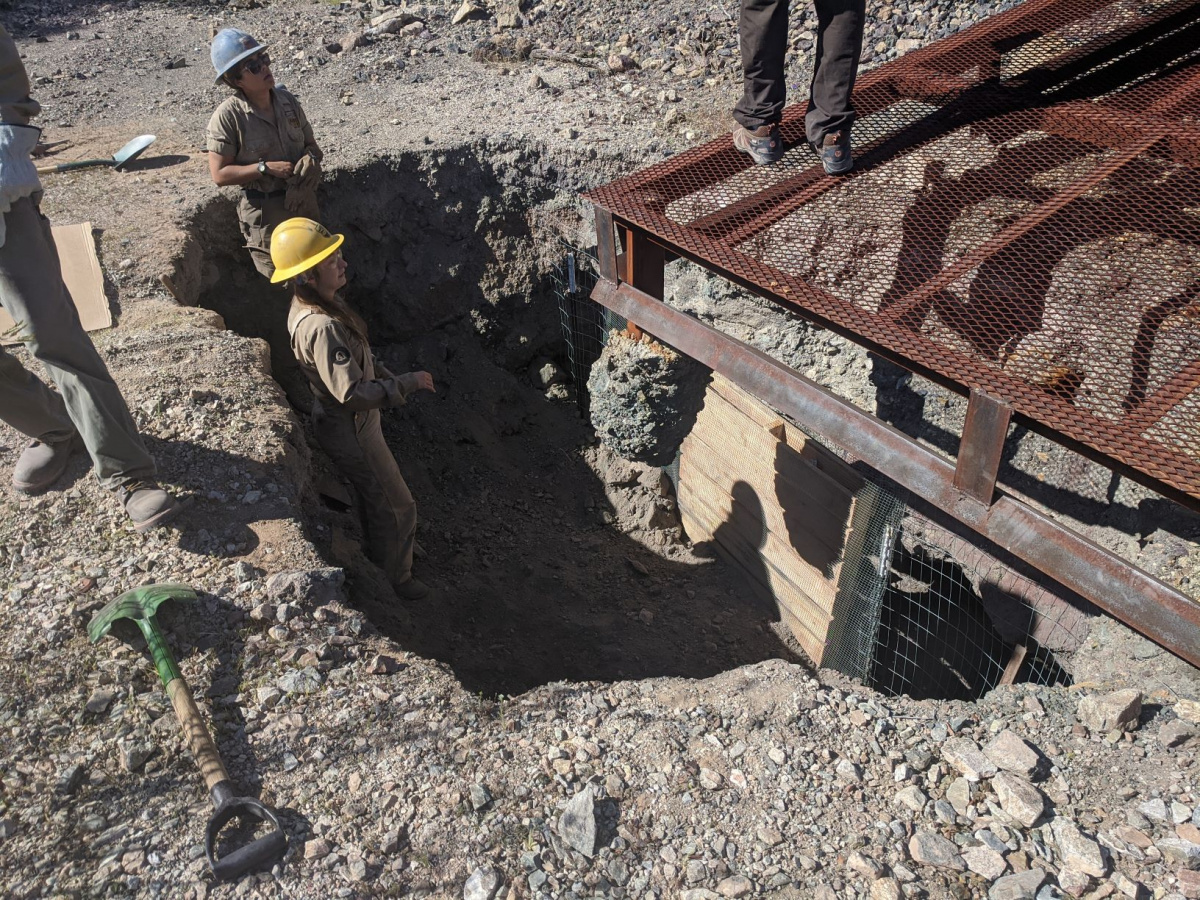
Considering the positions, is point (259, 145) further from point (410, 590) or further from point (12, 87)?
point (410, 590)

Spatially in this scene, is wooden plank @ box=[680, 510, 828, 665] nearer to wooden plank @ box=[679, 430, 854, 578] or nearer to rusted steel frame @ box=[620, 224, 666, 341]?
wooden plank @ box=[679, 430, 854, 578]

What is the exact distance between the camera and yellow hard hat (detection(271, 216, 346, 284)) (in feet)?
12.5

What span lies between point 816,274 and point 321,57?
6288 millimetres

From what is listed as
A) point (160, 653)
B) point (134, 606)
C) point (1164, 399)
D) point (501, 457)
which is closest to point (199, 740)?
point (160, 653)

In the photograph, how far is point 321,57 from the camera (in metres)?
7.74

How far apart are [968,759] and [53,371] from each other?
3.74 metres

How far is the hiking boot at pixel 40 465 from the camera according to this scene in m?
3.70

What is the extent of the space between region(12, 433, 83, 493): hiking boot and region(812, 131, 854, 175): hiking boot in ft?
11.7

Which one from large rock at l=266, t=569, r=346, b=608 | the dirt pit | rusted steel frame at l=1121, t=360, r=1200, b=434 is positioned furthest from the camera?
the dirt pit

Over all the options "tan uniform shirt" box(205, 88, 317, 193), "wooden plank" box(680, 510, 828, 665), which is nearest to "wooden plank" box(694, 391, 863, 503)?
"wooden plank" box(680, 510, 828, 665)

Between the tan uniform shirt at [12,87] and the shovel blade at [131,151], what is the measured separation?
10.4ft

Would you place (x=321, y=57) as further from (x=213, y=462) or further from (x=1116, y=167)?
(x=1116, y=167)

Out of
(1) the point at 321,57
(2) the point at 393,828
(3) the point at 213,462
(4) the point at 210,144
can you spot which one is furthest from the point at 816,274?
(1) the point at 321,57

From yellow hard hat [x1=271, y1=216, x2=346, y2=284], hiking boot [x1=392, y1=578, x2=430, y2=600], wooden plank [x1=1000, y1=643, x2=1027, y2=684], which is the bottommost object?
wooden plank [x1=1000, y1=643, x2=1027, y2=684]
